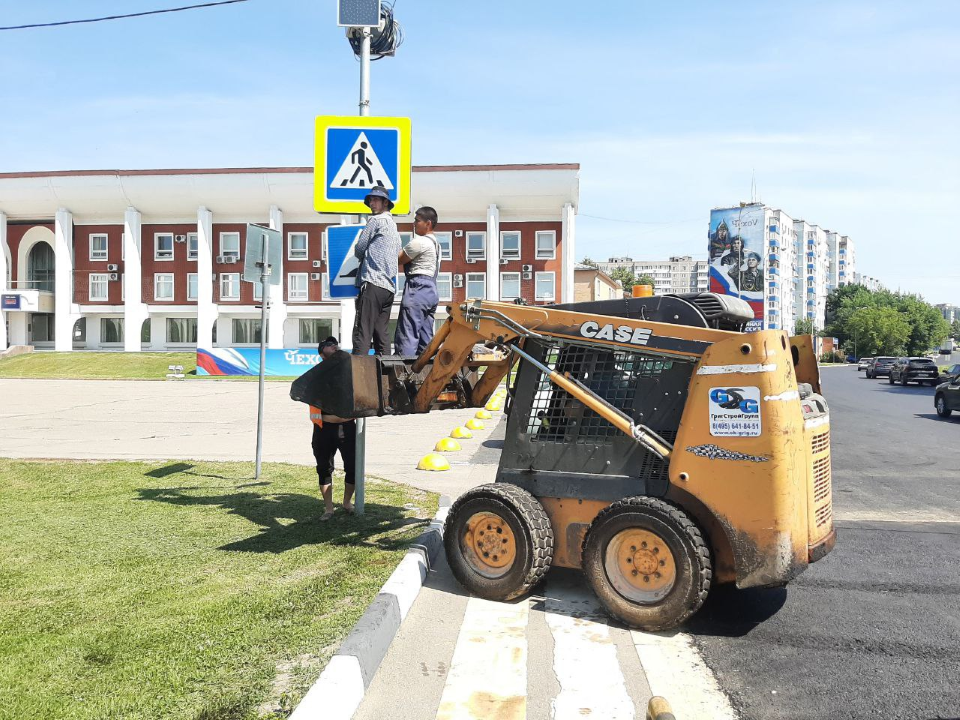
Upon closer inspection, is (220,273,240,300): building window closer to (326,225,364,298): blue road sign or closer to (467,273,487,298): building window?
(467,273,487,298): building window

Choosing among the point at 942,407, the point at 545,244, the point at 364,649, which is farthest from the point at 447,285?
the point at 364,649

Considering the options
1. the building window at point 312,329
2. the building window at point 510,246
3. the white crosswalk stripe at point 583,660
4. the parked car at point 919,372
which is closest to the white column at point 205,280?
the building window at point 312,329

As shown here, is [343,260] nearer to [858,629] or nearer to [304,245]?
[858,629]

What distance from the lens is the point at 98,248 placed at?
52.6 meters

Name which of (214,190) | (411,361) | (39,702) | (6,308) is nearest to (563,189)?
(214,190)

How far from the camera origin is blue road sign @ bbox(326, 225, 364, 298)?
682 cm

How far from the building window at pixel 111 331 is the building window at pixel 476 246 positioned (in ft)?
80.8

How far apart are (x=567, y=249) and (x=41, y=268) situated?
36.4m

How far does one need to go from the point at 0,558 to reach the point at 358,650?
3554 millimetres

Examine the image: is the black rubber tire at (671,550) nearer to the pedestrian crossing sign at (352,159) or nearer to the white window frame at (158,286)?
the pedestrian crossing sign at (352,159)

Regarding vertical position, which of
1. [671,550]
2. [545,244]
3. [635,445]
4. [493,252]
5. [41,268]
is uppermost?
[545,244]

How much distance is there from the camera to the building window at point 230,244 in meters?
51.8

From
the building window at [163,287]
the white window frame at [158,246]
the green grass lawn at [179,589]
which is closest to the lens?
the green grass lawn at [179,589]

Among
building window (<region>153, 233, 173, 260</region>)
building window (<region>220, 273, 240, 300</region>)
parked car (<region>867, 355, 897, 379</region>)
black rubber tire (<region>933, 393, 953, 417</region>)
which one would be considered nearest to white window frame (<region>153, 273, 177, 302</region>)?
building window (<region>153, 233, 173, 260</region>)
